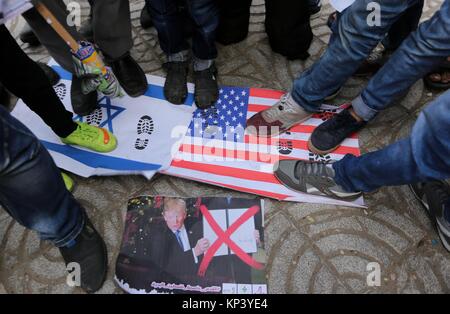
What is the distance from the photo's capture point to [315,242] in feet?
4.55

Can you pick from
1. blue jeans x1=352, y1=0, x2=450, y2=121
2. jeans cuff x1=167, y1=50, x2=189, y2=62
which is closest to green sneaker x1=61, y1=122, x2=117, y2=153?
jeans cuff x1=167, y1=50, x2=189, y2=62

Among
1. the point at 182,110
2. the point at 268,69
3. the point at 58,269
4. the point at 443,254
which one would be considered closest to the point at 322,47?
the point at 268,69

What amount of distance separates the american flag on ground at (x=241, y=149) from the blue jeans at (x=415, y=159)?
23 cm

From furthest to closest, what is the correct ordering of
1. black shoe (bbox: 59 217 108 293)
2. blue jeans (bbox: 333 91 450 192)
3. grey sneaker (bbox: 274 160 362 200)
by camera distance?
grey sneaker (bbox: 274 160 362 200) → black shoe (bbox: 59 217 108 293) → blue jeans (bbox: 333 91 450 192)

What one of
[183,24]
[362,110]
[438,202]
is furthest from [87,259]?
[438,202]

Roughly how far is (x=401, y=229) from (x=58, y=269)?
1416 mm

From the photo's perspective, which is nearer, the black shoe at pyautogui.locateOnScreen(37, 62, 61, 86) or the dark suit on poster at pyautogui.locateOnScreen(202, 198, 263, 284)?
the dark suit on poster at pyautogui.locateOnScreen(202, 198, 263, 284)

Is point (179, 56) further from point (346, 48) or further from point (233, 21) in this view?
point (346, 48)

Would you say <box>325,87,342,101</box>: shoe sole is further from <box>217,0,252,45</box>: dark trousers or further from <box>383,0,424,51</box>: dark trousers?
<box>217,0,252,45</box>: dark trousers

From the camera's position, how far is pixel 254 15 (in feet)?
7.22

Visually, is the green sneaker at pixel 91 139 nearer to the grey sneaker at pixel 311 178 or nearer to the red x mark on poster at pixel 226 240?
the red x mark on poster at pixel 226 240

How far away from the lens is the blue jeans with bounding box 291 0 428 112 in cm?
124

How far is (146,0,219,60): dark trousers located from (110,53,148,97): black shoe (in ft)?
0.65

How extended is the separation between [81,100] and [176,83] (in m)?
0.49
